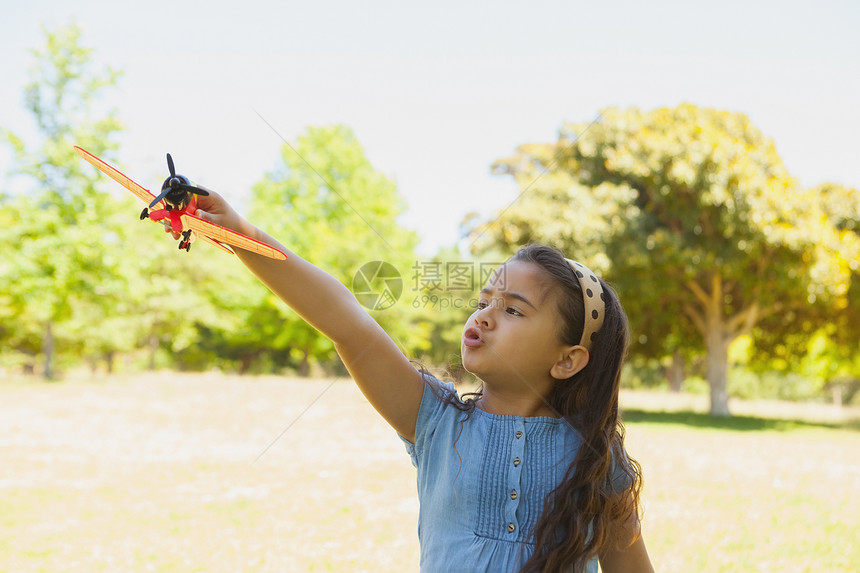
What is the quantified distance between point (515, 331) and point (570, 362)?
A: 17 centimetres

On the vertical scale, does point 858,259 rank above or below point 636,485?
above

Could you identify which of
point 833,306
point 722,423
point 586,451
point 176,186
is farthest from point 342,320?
point 833,306

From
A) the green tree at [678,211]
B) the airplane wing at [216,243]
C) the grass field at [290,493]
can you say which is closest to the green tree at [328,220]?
the grass field at [290,493]

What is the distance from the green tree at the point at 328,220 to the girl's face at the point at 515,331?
1335 mm

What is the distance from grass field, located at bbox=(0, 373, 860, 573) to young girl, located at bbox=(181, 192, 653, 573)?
135cm

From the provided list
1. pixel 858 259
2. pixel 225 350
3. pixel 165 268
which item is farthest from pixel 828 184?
pixel 225 350

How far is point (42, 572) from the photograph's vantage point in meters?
3.67

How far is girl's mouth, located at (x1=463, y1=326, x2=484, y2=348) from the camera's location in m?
1.38

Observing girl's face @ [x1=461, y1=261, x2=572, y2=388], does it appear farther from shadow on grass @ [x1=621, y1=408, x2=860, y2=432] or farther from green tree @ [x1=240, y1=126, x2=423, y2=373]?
shadow on grass @ [x1=621, y1=408, x2=860, y2=432]

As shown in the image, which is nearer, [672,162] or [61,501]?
[61,501]

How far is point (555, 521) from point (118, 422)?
389 inches

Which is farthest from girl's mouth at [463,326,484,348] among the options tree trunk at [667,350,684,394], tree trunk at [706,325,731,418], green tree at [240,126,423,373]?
tree trunk at [667,350,684,394]

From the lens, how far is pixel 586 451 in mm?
1415

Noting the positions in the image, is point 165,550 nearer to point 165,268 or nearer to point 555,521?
point 555,521
